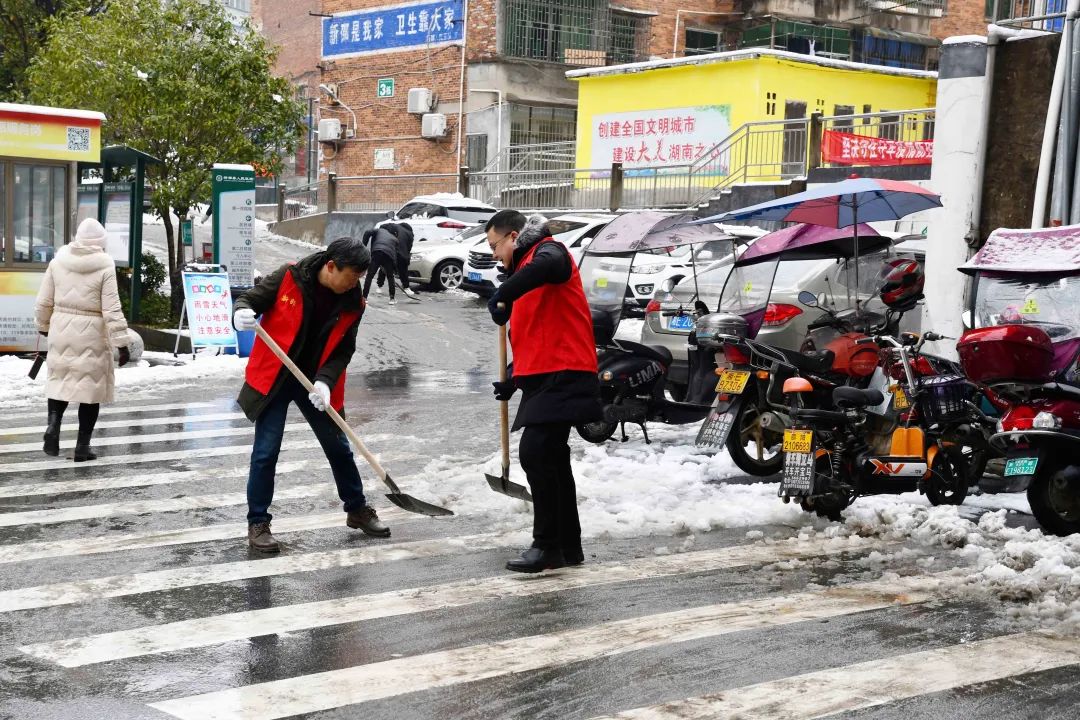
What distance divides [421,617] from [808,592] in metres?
1.91

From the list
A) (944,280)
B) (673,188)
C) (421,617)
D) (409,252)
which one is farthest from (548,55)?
(421,617)

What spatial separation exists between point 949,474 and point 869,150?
59.1 ft

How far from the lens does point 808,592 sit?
6461mm

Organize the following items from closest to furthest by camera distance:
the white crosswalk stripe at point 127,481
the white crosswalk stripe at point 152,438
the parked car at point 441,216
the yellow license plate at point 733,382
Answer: the white crosswalk stripe at point 127,481, the yellow license plate at point 733,382, the white crosswalk stripe at point 152,438, the parked car at point 441,216

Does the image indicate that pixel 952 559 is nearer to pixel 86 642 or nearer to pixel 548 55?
pixel 86 642

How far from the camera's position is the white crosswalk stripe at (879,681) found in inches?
185

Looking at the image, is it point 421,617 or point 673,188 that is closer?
point 421,617

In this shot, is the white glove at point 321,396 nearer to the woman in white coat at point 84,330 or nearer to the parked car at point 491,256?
the woman in white coat at point 84,330

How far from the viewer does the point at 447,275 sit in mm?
25891

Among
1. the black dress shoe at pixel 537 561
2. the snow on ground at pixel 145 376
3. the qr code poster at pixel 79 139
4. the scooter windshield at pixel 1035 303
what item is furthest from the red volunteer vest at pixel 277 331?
the qr code poster at pixel 79 139

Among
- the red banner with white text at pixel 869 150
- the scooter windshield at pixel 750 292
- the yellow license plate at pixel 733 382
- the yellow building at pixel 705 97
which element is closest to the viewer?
the yellow license plate at pixel 733 382

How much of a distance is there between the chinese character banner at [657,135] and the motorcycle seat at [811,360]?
21968mm

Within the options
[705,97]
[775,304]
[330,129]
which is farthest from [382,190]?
[775,304]

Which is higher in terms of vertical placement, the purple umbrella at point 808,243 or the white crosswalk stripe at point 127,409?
the purple umbrella at point 808,243
